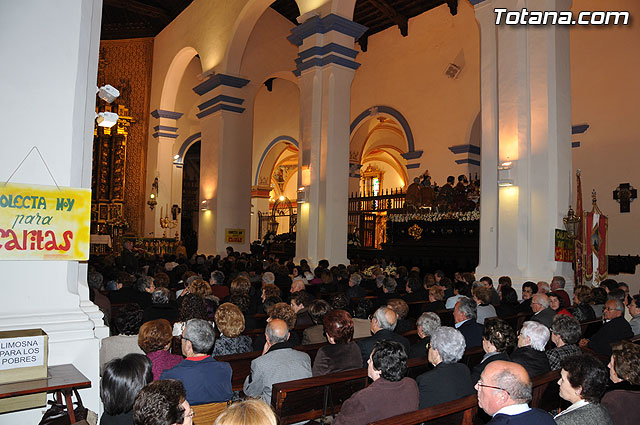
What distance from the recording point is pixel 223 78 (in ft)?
44.6

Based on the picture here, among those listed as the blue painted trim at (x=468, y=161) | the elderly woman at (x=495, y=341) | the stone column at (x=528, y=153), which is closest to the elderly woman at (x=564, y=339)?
the elderly woman at (x=495, y=341)

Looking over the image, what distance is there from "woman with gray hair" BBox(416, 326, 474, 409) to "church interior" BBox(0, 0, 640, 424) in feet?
2.65

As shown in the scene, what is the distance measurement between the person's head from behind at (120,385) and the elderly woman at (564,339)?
274cm

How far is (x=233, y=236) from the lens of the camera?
44.6 ft

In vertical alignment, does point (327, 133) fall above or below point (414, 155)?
below

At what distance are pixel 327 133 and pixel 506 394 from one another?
8.48 m

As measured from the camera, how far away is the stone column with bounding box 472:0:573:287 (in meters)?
7.25

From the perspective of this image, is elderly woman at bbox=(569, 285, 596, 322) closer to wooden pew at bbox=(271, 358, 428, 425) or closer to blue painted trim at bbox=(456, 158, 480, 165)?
wooden pew at bbox=(271, 358, 428, 425)

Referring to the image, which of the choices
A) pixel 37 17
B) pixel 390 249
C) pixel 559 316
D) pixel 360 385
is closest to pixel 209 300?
pixel 360 385

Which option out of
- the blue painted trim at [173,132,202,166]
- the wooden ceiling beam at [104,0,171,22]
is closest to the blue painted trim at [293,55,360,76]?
the wooden ceiling beam at [104,0,171,22]

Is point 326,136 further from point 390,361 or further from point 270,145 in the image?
point 270,145

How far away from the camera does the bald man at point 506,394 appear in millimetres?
2064

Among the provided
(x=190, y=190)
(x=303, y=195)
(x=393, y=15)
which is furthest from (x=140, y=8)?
(x=303, y=195)

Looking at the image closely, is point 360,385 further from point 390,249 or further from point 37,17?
point 390,249
